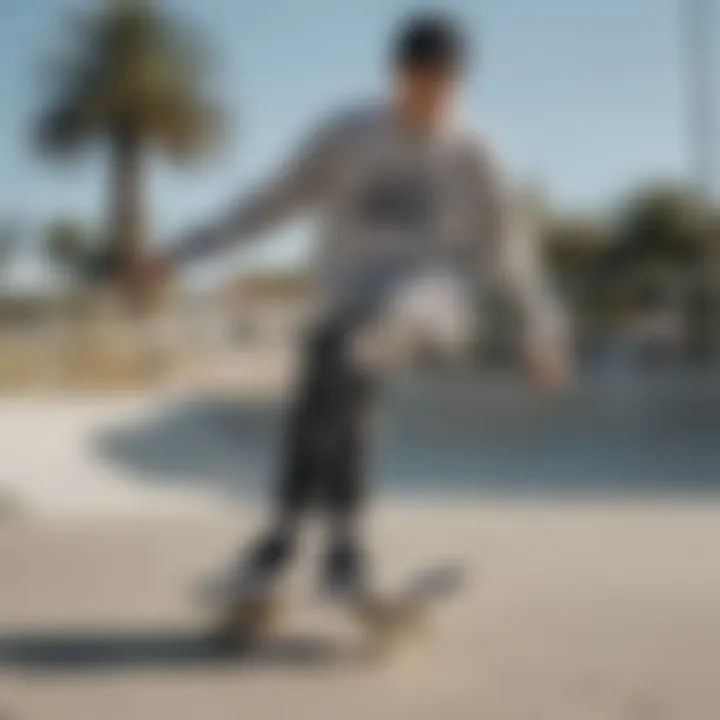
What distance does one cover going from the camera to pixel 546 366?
1456 millimetres

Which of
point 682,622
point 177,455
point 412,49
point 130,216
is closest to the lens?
point 412,49

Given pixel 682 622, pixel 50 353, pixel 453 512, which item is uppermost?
pixel 50 353

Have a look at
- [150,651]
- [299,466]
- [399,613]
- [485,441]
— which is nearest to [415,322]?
[299,466]

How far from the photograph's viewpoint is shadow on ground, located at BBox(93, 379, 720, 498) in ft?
6.01

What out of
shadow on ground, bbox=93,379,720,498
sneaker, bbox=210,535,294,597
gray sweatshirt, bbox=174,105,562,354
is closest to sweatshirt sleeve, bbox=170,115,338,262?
gray sweatshirt, bbox=174,105,562,354

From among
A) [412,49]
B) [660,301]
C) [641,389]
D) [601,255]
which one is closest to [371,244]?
[412,49]

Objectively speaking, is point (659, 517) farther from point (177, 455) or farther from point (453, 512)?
point (177, 455)

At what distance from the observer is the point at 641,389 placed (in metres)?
2.12

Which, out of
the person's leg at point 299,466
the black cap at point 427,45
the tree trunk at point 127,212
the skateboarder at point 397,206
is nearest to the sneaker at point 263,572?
the person's leg at point 299,466

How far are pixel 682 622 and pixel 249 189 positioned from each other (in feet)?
2.93

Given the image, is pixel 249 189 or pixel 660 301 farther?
pixel 660 301

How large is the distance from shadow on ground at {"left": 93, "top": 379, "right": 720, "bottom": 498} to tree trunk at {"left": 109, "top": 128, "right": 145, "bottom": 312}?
29cm

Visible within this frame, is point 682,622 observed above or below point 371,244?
below

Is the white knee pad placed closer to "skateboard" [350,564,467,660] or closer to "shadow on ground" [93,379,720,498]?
"shadow on ground" [93,379,720,498]
